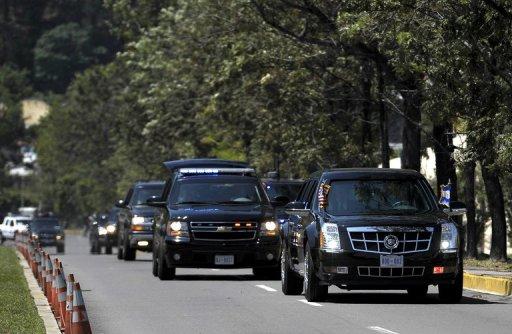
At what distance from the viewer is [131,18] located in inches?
2621

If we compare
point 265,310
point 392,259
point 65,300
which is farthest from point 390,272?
point 65,300

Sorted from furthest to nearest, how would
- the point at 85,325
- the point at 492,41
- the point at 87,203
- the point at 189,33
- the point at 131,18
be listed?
1. the point at 87,203
2. the point at 131,18
3. the point at 189,33
4. the point at 492,41
5. the point at 85,325

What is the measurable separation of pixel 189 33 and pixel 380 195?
27448mm

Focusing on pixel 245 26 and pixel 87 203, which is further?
pixel 87 203

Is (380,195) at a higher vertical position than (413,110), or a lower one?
lower

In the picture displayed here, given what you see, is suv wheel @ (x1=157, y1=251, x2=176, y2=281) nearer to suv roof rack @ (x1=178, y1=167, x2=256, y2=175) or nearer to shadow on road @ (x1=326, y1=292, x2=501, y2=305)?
suv roof rack @ (x1=178, y1=167, x2=256, y2=175)

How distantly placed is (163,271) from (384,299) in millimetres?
6803

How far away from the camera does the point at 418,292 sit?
23766 millimetres

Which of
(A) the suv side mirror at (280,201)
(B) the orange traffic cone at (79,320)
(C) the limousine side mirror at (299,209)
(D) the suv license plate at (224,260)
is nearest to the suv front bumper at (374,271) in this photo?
(C) the limousine side mirror at (299,209)

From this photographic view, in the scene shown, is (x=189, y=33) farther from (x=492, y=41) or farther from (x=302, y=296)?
(x=302, y=296)

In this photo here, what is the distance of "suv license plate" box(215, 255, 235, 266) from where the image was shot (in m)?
28.3

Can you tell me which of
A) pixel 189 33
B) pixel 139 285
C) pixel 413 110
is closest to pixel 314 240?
pixel 139 285

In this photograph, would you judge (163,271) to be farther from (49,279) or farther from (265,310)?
(265,310)

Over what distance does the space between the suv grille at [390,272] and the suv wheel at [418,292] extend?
1647 mm
